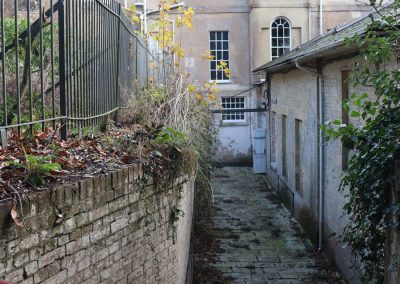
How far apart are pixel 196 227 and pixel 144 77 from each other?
13.0 feet

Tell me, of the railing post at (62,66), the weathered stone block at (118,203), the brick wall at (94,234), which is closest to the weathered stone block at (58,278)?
the brick wall at (94,234)

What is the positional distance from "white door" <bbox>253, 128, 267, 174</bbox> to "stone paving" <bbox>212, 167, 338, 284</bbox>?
2883 mm

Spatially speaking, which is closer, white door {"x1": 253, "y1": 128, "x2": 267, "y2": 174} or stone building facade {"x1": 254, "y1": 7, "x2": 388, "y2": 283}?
stone building facade {"x1": 254, "y1": 7, "x2": 388, "y2": 283}

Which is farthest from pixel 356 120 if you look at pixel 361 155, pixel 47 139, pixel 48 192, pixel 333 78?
pixel 48 192

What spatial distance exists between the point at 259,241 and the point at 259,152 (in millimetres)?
9479

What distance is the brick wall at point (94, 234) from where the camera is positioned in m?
3.21

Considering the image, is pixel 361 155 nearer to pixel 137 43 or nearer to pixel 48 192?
pixel 48 192

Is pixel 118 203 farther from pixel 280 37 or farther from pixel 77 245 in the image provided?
pixel 280 37

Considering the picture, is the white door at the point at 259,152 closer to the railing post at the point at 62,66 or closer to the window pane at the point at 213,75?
the window pane at the point at 213,75

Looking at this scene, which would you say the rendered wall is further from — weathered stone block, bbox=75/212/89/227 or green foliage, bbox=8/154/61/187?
green foliage, bbox=8/154/61/187

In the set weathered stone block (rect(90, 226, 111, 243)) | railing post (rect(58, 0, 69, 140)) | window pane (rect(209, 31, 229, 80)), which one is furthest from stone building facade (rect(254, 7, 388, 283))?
window pane (rect(209, 31, 229, 80))

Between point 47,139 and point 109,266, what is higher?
point 47,139

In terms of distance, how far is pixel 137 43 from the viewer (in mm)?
10039

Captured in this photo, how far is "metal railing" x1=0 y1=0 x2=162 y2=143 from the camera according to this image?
4406 mm
